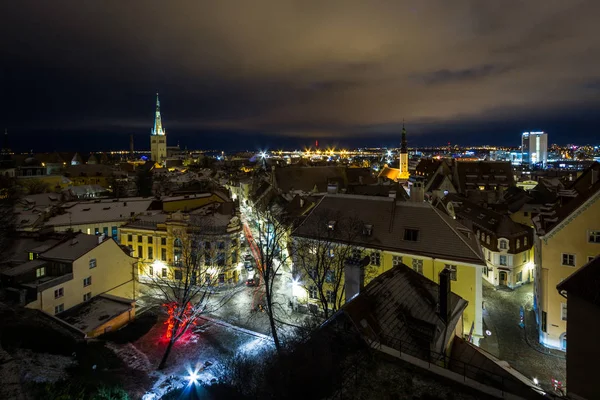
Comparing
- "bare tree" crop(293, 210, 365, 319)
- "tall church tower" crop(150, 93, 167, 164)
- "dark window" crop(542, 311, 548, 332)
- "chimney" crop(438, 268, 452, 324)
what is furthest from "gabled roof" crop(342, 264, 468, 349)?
"tall church tower" crop(150, 93, 167, 164)

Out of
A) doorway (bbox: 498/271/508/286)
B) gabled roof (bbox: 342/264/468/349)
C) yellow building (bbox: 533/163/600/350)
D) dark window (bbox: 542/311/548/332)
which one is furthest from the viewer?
doorway (bbox: 498/271/508/286)

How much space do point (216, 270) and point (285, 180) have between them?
119 feet

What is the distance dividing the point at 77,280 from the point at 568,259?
34029mm

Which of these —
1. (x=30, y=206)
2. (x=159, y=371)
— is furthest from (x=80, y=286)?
(x=30, y=206)

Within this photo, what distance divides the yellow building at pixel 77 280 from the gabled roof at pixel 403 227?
49.3 feet

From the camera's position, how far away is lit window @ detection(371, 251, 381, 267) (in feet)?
86.8

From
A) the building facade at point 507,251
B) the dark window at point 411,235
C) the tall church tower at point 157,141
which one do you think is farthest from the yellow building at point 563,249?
the tall church tower at point 157,141

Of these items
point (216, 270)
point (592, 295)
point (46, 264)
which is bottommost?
point (216, 270)

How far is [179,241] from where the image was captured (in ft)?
121

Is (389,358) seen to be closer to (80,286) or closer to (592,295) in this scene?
(592,295)

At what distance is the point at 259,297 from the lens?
33312mm

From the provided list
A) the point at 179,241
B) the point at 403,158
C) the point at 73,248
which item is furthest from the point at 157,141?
the point at 73,248

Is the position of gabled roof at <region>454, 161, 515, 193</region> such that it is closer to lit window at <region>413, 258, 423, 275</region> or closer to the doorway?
the doorway

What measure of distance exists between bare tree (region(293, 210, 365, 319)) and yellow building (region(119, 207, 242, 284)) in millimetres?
9008
